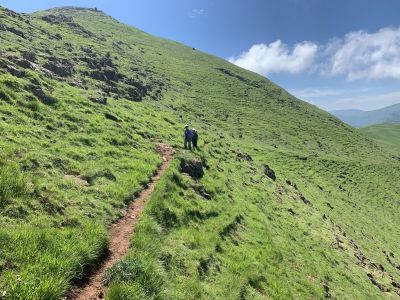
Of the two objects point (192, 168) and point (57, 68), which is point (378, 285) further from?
point (57, 68)

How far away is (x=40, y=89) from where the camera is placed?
30078 mm

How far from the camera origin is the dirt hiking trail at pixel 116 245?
1055 centimetres

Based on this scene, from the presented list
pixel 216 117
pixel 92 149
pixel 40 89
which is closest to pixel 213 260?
pixel 92 149

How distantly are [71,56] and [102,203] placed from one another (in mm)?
55586

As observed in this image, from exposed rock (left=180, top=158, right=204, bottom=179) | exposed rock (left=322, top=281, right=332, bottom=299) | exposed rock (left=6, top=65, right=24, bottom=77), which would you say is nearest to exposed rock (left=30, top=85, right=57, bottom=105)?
exposed rock (left=6, top=65, right=24, bottom=77)

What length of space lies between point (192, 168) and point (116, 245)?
15981 mm

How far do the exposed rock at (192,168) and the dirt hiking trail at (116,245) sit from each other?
4.85 meters

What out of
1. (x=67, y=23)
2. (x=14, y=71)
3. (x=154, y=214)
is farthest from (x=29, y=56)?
(x=67, y=23)

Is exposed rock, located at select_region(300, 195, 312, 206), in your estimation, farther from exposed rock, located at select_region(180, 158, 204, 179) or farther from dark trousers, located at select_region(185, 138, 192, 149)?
exposed rock, located at select_region(180, 158, 204, 179)

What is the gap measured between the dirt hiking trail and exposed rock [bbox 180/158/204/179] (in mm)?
4849

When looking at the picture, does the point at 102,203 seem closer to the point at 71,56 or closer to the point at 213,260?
the point at 213,260

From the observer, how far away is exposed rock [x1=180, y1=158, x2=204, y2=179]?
28.8m

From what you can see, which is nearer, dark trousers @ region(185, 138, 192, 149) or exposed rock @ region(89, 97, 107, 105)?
dark trousers @ region(185, 138, 192, 149)

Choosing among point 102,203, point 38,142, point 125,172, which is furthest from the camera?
point 125,172
